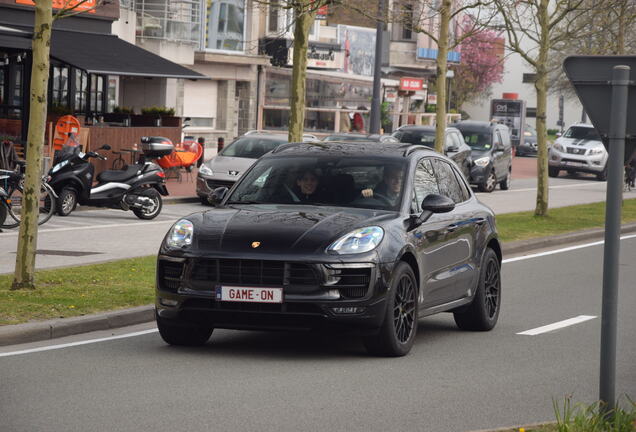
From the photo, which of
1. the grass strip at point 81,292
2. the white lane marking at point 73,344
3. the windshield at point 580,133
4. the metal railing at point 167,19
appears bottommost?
the white lane marking at point 73,344

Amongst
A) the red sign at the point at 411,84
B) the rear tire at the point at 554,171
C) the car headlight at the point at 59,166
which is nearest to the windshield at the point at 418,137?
the rear tire at the point at 554,171

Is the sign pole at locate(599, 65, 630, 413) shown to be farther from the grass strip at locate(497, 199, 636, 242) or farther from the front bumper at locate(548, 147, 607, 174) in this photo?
the front bumper at locate(548, 147, 607, 174)

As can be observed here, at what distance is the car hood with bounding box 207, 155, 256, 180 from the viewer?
26.5 m

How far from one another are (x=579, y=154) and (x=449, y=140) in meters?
12.3

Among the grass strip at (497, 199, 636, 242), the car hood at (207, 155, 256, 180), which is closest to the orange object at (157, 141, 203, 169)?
the car hood at (207, 155, 256, 180)

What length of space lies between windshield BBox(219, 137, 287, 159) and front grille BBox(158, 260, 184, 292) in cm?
1766

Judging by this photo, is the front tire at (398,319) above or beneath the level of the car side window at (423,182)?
beneath

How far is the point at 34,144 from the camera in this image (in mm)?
12219

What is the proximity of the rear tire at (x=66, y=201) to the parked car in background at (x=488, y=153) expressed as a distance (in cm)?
1527

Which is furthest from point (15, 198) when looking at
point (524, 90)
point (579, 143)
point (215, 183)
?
point (524, 90)

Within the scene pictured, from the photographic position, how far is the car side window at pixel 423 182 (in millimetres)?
10539

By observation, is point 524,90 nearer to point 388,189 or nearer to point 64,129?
point 64,129

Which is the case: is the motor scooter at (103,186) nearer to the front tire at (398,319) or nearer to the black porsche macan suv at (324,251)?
the black porsche macan suv at (324,251)

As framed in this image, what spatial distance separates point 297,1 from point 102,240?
4.31 metres
